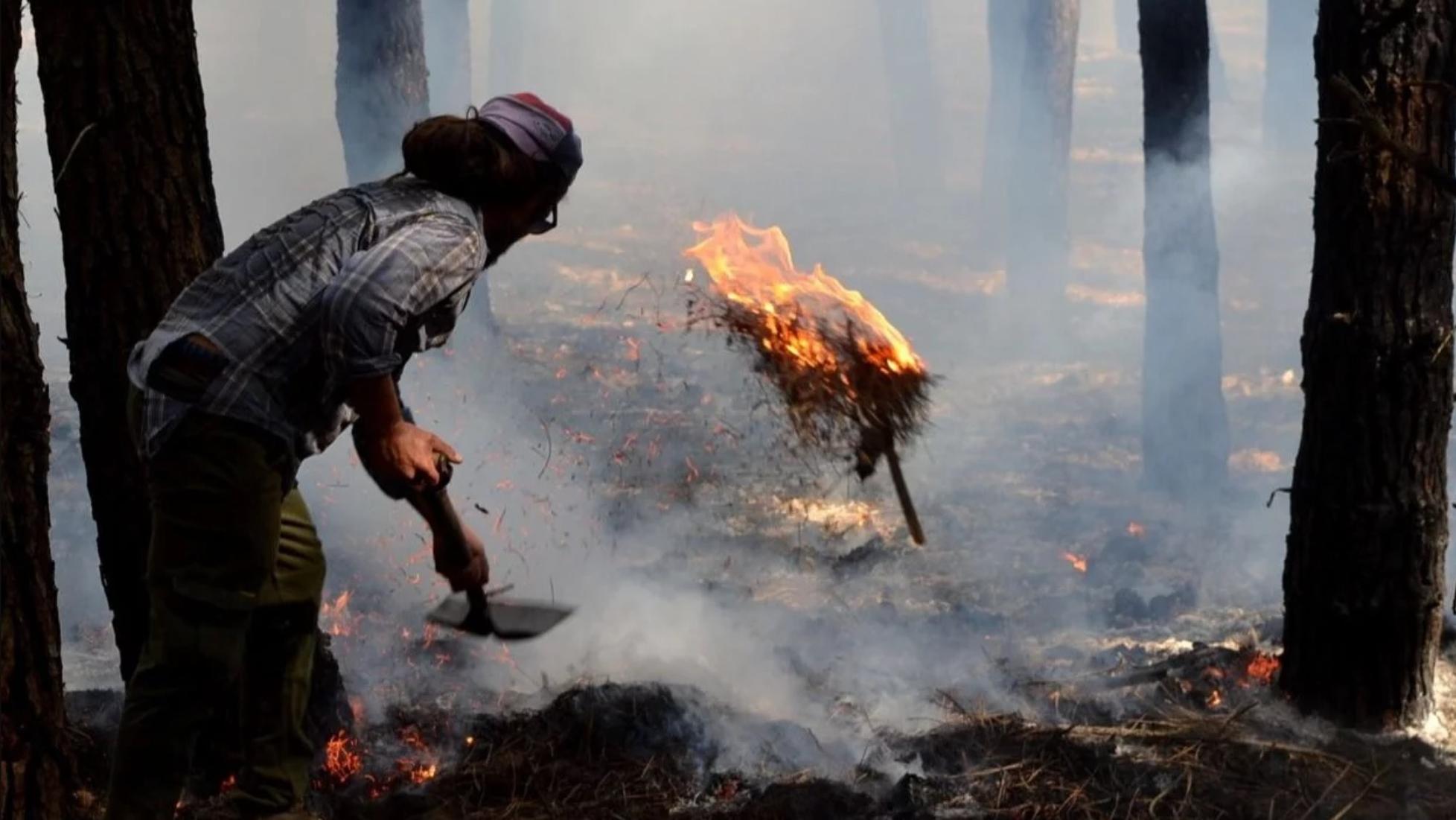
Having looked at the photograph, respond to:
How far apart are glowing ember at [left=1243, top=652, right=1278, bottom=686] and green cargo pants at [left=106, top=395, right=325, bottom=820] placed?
3905mm

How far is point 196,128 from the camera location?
14.9 feet

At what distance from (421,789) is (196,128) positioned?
7.55ft

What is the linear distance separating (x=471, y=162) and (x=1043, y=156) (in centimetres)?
1301

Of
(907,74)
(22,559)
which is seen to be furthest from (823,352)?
(907,74)

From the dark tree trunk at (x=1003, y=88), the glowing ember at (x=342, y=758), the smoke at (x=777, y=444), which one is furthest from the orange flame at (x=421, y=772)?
the dark tree trunk at (x=1003, y=88)

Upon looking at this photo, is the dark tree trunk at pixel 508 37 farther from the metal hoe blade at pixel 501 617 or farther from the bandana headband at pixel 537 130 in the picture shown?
the bandana headband at pixel 537 130

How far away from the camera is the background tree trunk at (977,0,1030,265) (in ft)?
55.5

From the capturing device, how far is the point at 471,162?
137 inches

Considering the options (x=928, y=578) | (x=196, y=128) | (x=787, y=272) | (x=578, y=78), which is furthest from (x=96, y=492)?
(x=578, y=78)

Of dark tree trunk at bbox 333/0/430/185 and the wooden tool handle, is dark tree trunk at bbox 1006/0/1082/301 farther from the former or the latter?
the wooden tool handle

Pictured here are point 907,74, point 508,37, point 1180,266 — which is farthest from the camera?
point 508,37

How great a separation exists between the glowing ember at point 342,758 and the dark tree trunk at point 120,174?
130cm

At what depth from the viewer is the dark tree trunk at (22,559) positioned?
3148 millimetres

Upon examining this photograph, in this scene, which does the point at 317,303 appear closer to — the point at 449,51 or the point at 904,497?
the point at 904,497
